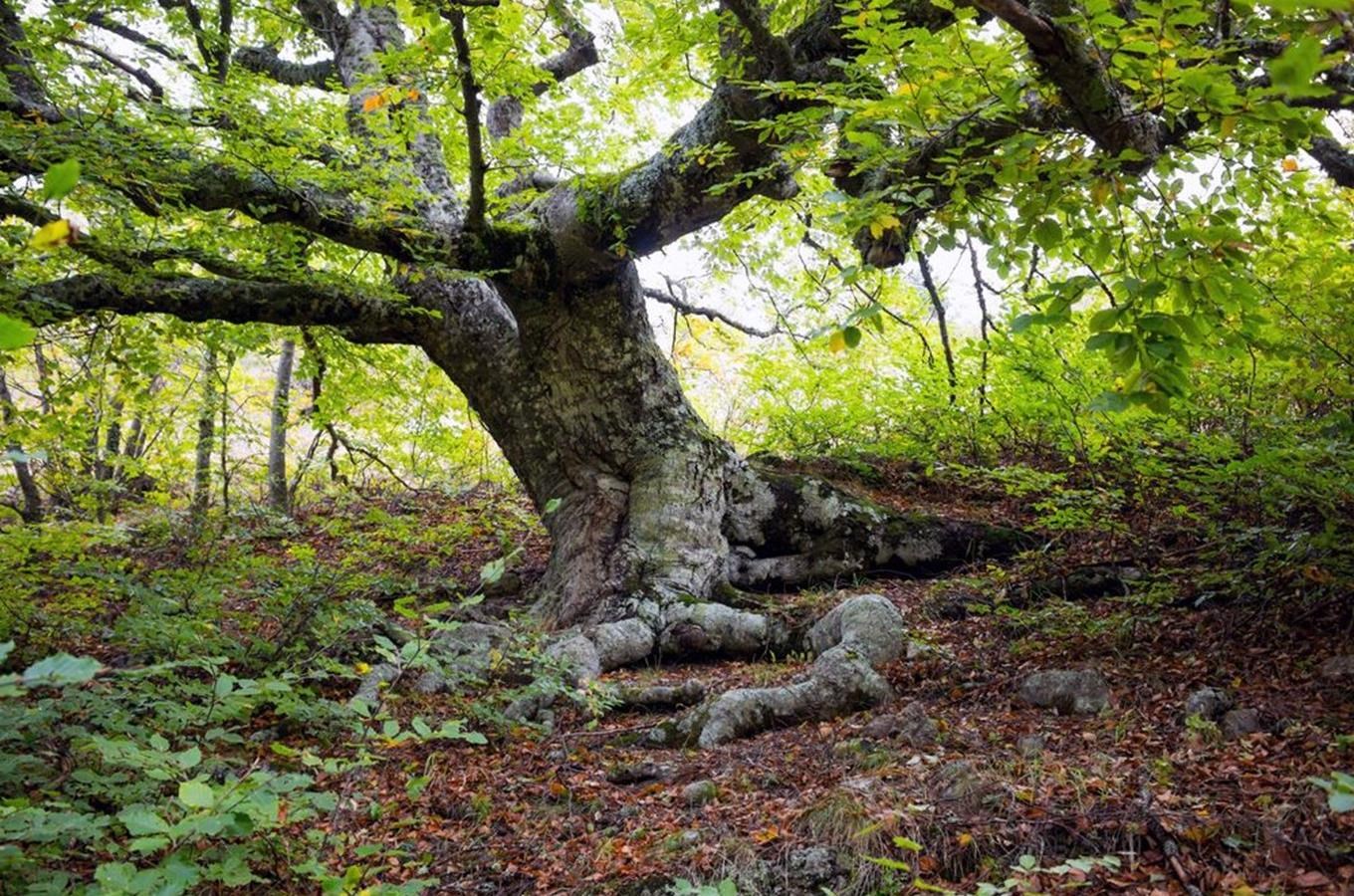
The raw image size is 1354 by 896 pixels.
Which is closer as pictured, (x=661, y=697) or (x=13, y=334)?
(x=13, y=334)

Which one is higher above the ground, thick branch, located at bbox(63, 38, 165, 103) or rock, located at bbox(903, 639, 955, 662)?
thick branch, located at bbox(63, 38, 165, 103)

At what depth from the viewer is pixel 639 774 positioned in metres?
3.48

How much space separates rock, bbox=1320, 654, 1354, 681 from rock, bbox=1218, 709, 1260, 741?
41 centimetres

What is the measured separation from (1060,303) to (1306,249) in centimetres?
407

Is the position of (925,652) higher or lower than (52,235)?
lower

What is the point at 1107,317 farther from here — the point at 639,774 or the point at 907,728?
the point at 639,774

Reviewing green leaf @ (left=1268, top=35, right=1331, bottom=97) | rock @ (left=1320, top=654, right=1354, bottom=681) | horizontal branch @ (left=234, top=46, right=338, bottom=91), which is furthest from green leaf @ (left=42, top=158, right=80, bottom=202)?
horizontal branch @ (left=234, top=46, right=338, bottom=91)

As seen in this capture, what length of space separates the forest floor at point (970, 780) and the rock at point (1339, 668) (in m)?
0.03

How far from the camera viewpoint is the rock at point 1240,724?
9.42 feet

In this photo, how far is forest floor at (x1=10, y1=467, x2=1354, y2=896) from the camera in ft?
7.23

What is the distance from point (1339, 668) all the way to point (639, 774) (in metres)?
2.84

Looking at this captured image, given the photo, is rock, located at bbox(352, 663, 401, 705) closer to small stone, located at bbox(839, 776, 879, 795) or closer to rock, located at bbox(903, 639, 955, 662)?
small stone, located at bbox(839, 776, 879, 795)

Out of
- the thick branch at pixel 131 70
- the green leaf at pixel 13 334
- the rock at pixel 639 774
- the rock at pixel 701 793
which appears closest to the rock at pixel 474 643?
the rock at pixel 639 774

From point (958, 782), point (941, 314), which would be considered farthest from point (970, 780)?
point (941, 314)
